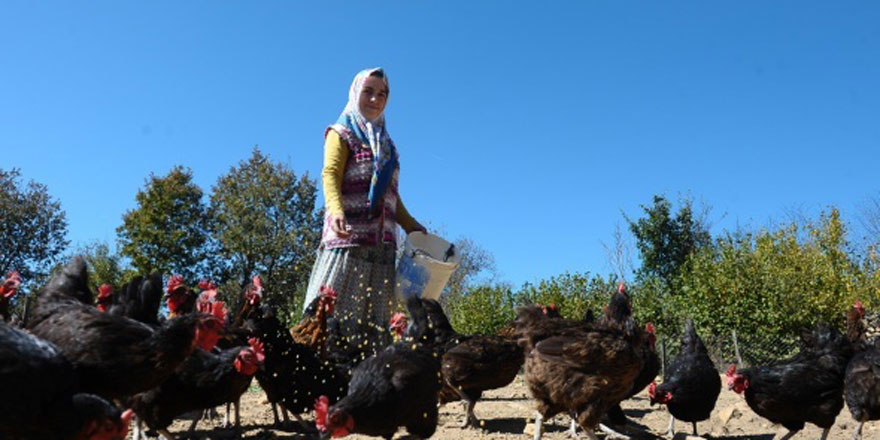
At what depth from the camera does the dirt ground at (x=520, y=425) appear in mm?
5457

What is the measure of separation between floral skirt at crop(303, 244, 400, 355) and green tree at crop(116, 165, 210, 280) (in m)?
23.7

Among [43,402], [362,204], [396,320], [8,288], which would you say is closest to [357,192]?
[362,204]

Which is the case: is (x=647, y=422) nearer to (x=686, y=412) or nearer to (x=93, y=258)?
(x=686, y=412)

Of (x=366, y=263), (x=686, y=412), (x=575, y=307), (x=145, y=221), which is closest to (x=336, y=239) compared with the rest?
(x=366, y=263)

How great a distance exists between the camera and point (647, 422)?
696 centimetres

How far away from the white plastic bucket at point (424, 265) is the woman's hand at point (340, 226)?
2.10ft

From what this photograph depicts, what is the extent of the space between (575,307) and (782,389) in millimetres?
10255

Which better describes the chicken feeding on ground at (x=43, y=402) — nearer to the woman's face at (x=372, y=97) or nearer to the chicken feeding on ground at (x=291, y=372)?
the chicken feeding on ground at (x=291, y=372)

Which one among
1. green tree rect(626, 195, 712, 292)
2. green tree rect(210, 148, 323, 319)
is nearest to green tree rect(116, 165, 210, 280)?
green tree rect(210, 148, 323, 319)

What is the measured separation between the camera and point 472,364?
616 centimetres

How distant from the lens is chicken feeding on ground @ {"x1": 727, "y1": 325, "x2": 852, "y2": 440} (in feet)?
19.3

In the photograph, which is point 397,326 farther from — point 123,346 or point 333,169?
point 123,346

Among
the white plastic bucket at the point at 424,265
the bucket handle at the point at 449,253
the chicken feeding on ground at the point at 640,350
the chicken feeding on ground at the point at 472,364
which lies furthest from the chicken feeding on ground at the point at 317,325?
the chicken feeding on ground at the point at 640,350

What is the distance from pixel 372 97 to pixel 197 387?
2723 mm
